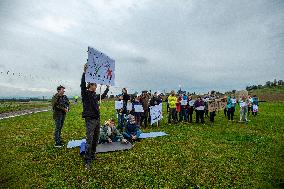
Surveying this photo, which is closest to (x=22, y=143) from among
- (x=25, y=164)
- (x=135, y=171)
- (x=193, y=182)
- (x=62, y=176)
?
(x=25, y=164)

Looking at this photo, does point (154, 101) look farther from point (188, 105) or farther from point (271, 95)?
point (271, 95)

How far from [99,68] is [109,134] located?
502cm

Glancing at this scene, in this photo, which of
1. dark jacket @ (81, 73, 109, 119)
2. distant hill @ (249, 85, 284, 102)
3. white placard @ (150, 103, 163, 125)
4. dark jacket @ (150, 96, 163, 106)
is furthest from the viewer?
distant hill @ (249, 85, 284, 102)

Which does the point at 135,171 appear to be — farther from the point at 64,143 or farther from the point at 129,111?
the point at 129,111

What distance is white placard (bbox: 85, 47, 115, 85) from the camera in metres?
12.5

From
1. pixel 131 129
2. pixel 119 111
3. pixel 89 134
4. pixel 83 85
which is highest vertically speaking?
pixel 83 85

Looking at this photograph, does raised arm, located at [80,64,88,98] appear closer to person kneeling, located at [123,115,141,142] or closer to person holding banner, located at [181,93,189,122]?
person kneeling, located at [123,115,141,142]

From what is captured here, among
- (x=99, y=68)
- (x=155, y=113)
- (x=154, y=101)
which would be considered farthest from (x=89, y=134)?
(x=154, y=101)

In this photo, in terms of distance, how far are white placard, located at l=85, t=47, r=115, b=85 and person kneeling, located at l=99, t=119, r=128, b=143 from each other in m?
3.05

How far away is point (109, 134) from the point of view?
57.1ft

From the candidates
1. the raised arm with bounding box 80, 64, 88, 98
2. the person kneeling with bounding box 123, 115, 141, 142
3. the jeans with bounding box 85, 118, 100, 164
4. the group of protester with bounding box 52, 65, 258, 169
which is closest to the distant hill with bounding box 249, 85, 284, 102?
the group of protester with bounding box 52, 65, 258, 169

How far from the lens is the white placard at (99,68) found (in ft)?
41.1

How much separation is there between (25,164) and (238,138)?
1229 centimetres

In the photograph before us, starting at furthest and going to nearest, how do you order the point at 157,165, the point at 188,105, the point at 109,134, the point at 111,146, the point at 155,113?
the point at 188,105
the point at 155,113
the point at 109,134
the point at 111,146
the point at 157,165
